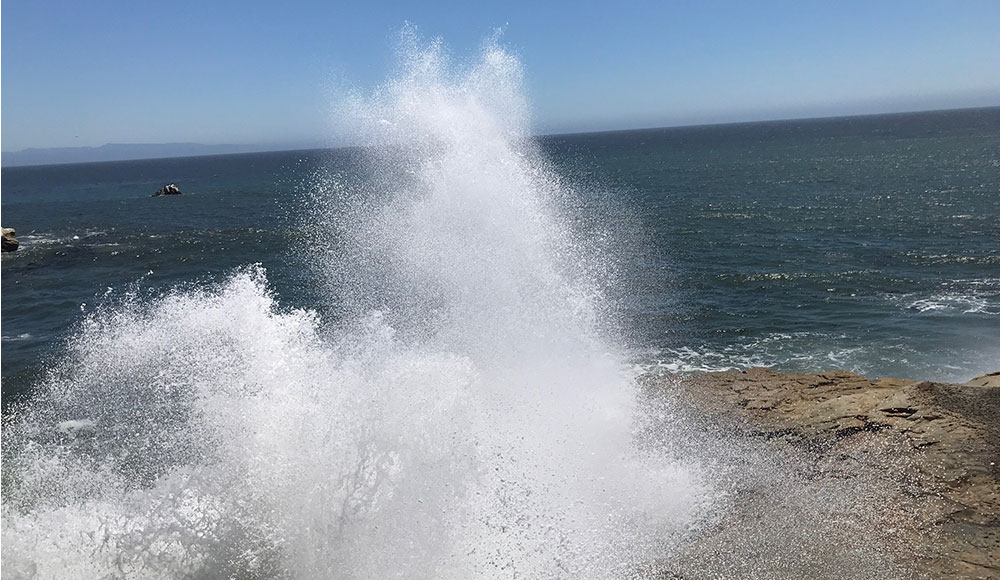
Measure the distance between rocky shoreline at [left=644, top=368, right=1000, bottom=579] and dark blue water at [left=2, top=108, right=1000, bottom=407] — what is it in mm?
6055

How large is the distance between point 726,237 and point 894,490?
1031 inches

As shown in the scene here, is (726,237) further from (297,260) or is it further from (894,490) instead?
(894,490)

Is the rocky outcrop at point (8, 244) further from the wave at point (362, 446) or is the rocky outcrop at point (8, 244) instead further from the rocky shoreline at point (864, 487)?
the rocky shoreline at point (864, 487)

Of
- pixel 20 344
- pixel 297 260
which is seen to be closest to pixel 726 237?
pixel 297 260

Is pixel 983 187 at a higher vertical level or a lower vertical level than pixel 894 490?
higher

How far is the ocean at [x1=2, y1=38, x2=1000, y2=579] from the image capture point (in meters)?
7.95

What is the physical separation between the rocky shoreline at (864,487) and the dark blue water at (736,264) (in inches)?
238

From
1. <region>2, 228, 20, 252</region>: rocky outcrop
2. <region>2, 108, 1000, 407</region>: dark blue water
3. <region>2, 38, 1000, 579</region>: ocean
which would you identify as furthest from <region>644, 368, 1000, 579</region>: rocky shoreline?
<region>2, 228, 20, 252</region>: rocky outcrop

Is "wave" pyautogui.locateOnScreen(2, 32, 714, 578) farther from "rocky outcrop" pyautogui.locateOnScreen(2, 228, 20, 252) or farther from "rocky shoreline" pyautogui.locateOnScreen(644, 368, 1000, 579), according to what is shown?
"rocky outcrop" pyautogui.locateOnScreen(2, 228, 20, 252)

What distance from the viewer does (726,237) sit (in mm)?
32812

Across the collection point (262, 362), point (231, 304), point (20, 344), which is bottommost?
point (20, 344)

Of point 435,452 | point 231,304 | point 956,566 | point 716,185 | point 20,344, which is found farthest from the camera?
point 716,185

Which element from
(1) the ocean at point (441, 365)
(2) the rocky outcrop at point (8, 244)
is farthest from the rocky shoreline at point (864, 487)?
(2) the rocky outcrop at point (8, 244)

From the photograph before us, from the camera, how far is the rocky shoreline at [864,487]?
7.08m
